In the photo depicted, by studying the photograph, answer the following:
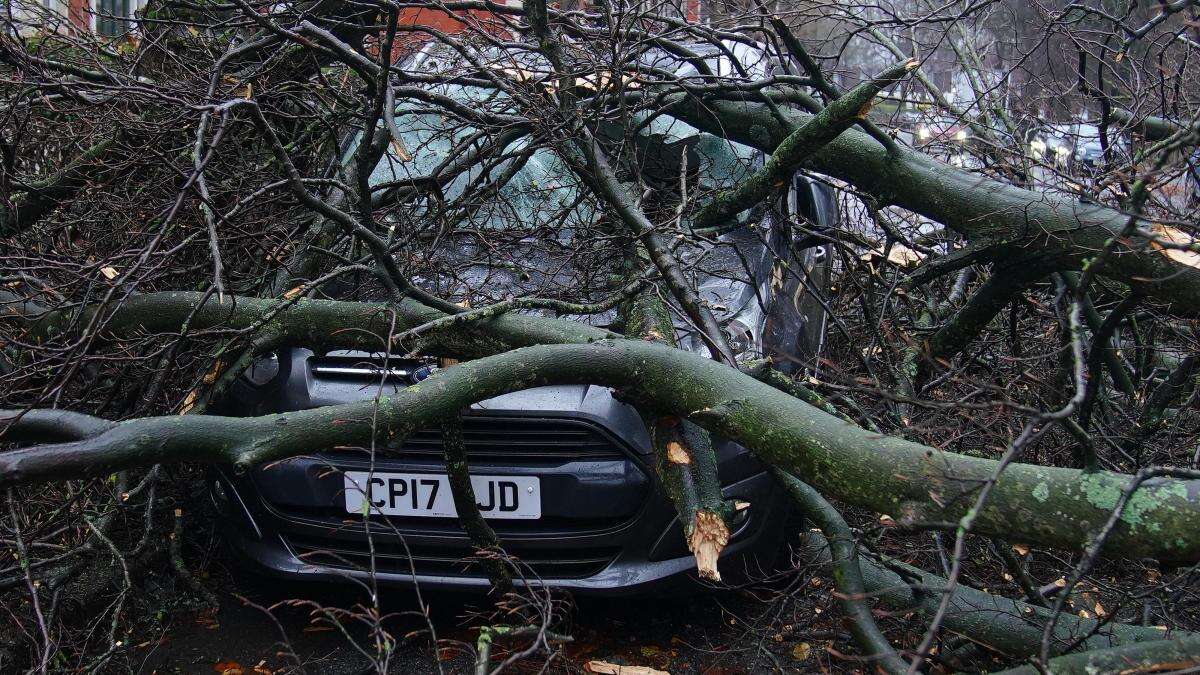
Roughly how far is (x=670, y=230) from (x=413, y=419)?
1200 millimetres

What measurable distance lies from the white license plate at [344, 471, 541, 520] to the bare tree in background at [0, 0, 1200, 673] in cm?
25

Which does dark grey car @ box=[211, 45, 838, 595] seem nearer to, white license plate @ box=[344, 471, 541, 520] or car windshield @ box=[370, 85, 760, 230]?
white license plate @ box=[344, 471, 541, 520]

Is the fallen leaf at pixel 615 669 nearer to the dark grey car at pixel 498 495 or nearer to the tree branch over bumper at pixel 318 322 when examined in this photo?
the dark grey car at pixel 498 495

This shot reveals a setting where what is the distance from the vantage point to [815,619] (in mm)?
3062

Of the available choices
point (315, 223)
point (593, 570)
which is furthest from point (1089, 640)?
point (315, 223)

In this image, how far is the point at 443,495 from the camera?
3.10m

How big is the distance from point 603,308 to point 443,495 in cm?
80

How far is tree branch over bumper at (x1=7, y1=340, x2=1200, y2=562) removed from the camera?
1.88m

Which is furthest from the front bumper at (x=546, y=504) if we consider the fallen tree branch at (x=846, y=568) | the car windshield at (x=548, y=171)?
the car windshield at (x=548, y=171)

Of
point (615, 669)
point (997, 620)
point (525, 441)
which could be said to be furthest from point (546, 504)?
point (997, 620)

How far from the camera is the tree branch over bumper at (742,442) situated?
1.88 m

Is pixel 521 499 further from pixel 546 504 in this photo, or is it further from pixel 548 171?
pixel 548 171

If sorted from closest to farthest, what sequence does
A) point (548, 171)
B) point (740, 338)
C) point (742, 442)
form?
point (742, 442) → point (740, 338) → point (548, 171)

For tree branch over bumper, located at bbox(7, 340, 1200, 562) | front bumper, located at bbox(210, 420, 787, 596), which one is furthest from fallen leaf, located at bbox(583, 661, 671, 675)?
tree branch over bumper, located at bbox(7, 340, 1200, 562)
